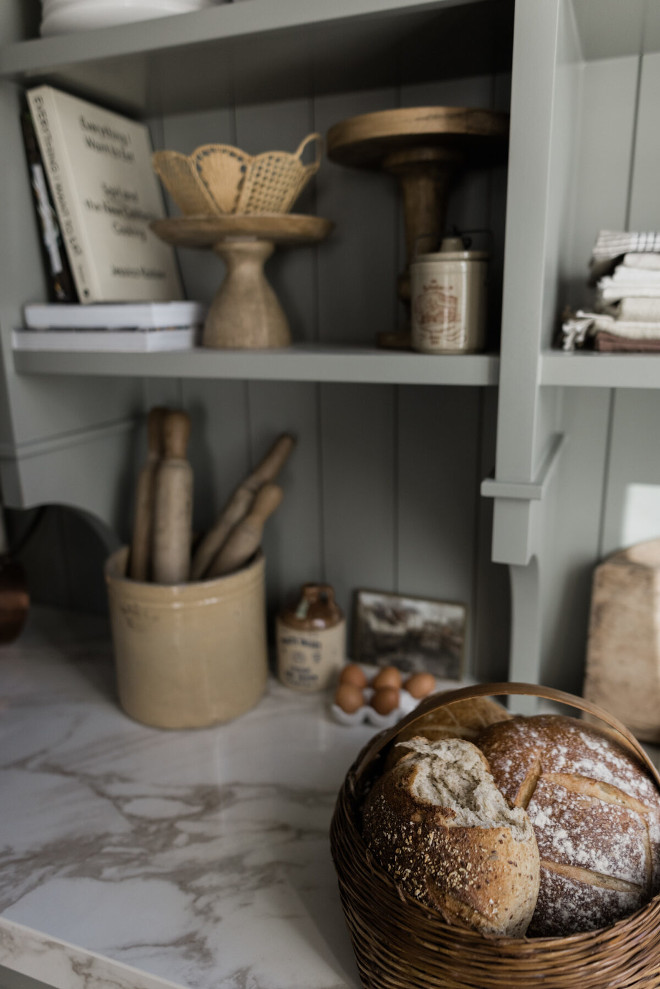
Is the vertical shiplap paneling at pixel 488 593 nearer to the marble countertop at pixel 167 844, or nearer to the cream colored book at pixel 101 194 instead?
the marble countertop at pixel 167 844

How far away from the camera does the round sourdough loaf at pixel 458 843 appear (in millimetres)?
601

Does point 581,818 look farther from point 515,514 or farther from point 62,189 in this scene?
point 62,189

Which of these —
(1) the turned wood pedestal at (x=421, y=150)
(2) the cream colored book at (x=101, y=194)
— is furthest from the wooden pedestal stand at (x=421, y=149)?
(2) the cream colored book at (x=101, y=194)

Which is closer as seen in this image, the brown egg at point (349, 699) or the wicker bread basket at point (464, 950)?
the wicker bread basket at point (464, 950)

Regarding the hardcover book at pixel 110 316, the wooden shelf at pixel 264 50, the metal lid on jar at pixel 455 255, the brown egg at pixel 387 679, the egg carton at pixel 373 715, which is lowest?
the egg carton at pixel 373 715

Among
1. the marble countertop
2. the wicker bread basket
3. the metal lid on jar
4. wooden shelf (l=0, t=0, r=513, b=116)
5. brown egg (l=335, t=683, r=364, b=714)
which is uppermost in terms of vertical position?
wooden shelf (l=0, t=0, r=513, b=116)

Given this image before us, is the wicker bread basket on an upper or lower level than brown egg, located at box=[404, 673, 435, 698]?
upper

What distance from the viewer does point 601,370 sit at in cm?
78

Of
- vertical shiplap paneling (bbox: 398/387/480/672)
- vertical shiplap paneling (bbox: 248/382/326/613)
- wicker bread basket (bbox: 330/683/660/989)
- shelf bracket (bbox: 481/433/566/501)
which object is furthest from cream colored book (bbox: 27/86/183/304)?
wicker bread basket (bbox: 330/683/660/989)

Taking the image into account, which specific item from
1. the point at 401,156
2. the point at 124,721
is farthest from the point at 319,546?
the point at 401,156

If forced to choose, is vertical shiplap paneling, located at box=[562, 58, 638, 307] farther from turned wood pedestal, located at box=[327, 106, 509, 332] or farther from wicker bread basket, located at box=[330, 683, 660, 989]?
wicker bread basket, located at box=[330, 683, 660, 989]

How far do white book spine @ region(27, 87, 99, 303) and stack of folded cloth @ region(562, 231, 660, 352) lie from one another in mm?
657

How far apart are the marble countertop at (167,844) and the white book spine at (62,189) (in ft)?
2.12

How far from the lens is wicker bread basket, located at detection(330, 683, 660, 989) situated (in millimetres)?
574
